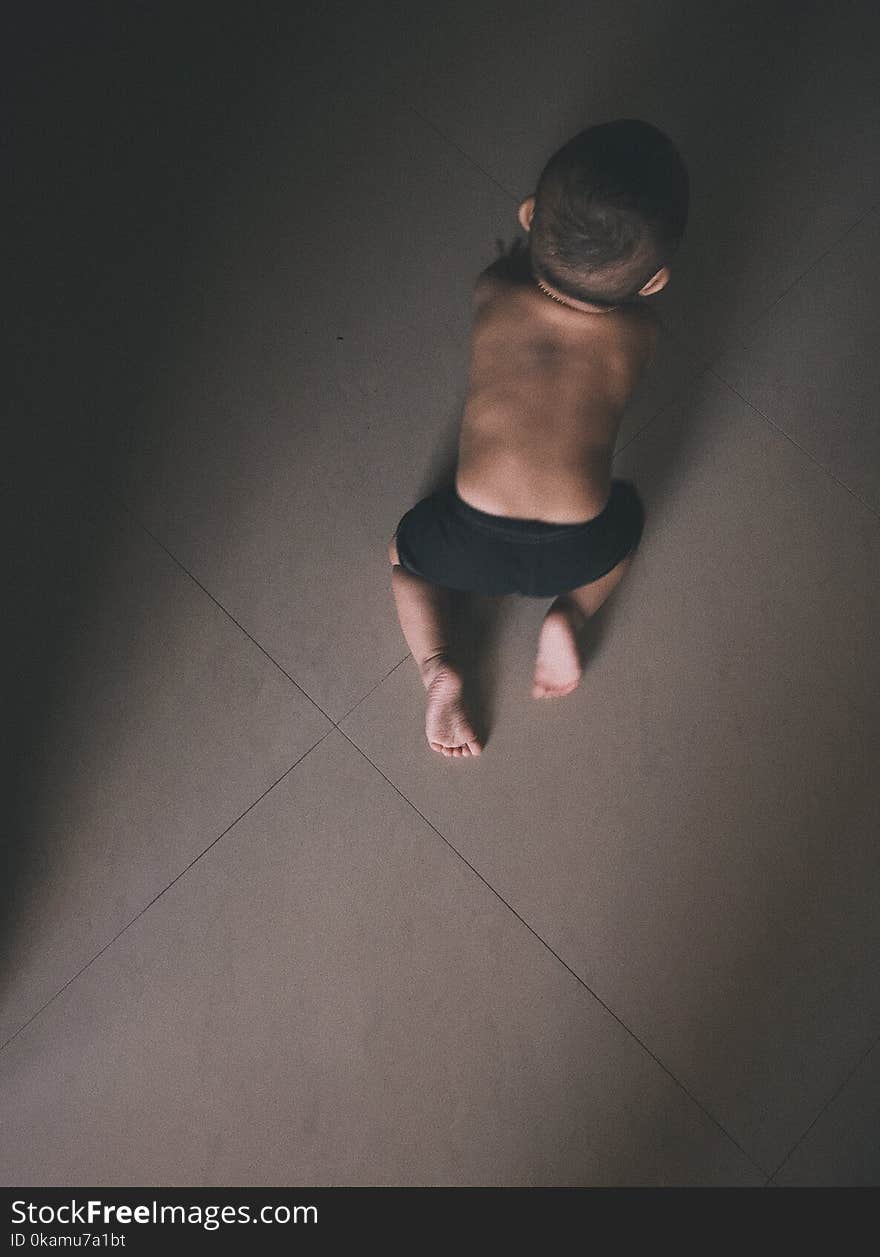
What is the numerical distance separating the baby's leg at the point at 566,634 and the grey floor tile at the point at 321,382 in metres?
0.18

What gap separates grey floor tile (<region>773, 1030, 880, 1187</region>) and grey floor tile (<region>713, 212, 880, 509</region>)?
26.4 inches

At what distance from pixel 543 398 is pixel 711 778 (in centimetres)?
49

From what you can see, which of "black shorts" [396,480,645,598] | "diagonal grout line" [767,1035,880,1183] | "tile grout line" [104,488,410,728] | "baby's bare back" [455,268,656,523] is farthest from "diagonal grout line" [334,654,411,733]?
"diagonal grout line" [767,1035,880,1183]

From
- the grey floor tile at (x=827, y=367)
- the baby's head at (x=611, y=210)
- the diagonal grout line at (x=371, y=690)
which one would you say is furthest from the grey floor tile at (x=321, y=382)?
the baby's head at (x=611, y=210)

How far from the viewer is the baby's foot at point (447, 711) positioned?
949 millimetres

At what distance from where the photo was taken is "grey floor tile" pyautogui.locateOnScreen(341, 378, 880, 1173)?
0.94 m

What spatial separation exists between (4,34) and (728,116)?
0.96 meters

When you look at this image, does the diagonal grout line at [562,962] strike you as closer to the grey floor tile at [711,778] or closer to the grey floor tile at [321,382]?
the grey floor tile at [711,778]

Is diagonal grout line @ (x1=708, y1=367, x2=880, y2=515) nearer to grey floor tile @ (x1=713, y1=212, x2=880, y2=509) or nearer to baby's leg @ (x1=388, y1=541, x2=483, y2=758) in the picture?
grey floor tile @ (x1=713, y1=212, x2=880, y2=509)

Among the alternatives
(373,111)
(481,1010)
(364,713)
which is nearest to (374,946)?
(481,1010)

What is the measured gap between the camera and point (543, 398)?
31.3 inches

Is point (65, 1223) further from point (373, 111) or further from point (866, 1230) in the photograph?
point (373, 111)

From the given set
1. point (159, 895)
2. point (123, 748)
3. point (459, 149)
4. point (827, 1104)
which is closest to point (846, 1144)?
point (827, 1104)

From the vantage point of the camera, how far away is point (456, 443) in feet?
3.43
